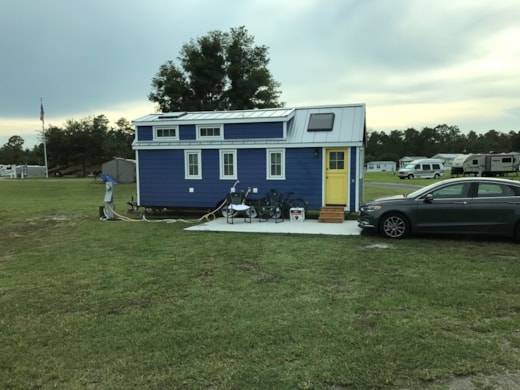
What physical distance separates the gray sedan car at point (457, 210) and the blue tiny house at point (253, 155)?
3374 millimetres

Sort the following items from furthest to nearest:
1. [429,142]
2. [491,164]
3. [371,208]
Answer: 1. [429,142]
2. [491,164]
3. [371,208]

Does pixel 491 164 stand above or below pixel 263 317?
above

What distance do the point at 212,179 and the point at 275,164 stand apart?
216cm

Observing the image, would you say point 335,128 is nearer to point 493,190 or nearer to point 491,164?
point 493,190

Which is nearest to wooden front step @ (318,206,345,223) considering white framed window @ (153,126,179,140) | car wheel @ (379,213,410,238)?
car wheel @ (379,213,410,238)

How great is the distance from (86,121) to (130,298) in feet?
209

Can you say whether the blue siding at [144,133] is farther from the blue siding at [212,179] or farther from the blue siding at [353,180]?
the blue siding at [353,180]

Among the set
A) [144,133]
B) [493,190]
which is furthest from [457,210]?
[144,133]

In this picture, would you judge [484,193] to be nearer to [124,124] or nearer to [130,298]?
[130,298]

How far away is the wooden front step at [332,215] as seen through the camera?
445 inches

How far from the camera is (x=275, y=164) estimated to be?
12617 mm

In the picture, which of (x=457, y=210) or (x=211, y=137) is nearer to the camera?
(x=457, y=210)

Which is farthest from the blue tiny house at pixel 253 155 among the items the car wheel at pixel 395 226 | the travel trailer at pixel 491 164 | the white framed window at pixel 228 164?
the travel trailer at pixel 491 164

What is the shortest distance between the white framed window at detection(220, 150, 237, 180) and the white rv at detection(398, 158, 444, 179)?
3260 centimetres
